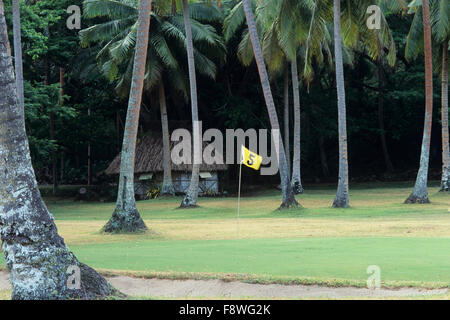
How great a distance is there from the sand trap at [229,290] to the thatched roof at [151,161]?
96.1 feet

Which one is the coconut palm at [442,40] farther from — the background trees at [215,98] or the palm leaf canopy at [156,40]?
the palm leaf canopy at [156,40]

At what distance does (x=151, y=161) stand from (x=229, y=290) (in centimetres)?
A: 3143

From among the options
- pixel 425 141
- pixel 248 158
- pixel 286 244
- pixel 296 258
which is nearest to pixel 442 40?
pixel 425 141

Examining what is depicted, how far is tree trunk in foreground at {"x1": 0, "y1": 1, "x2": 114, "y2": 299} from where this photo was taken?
9617mm

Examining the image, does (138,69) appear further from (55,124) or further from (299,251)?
(55,124)

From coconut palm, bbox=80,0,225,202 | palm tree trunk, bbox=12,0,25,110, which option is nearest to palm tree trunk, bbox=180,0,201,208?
coconut palm, bbox=80,0,225,202

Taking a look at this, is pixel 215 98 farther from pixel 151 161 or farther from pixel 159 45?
pixel 159 45

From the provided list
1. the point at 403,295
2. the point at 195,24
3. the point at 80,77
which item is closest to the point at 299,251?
the point at 403,295

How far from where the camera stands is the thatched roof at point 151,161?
4112cm

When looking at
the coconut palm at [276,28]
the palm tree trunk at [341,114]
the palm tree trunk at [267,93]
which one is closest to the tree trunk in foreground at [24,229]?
the palm tree trunk at [267,93]

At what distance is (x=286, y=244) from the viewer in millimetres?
15703

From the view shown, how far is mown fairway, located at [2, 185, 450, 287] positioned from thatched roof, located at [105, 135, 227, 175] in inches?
396

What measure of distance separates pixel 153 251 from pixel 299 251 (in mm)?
3260
